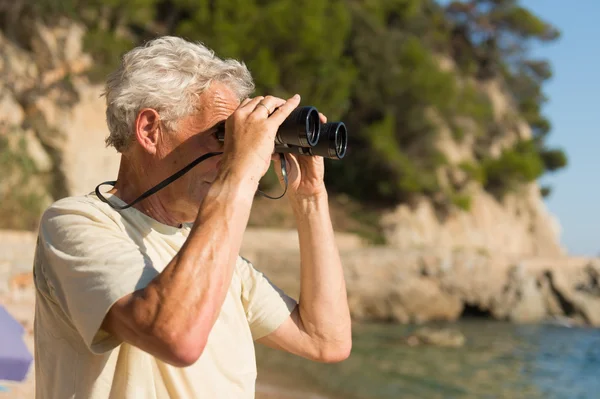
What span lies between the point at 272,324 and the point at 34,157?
14354mm

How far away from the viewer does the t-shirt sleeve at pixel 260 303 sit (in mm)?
1771

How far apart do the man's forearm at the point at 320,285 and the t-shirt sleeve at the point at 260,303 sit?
0.23 feet

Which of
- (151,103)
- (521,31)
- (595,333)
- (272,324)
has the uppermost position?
(521,31)

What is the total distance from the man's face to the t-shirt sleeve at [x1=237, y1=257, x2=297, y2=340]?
0.84ft

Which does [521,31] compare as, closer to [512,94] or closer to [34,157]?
[512,94]

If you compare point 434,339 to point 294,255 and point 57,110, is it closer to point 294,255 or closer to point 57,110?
point 294,255

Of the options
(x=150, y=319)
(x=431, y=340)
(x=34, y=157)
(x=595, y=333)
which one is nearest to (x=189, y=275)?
(x=150, y=319)

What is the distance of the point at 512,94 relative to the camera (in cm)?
3597

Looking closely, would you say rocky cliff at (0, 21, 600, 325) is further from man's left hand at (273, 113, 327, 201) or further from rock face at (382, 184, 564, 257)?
man's left hand at (273, 113, 327, 201)

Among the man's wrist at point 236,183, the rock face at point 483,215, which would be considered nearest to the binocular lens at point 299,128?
the man's wrist at point 236,183

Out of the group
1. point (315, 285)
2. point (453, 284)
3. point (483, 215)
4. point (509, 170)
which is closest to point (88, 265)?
point (315, 285)

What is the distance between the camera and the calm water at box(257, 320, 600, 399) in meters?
9.68

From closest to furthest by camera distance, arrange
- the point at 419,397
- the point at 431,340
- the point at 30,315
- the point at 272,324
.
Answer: the point at 272,324
the point at 30,315
the point at 419,397
the point at 431,340

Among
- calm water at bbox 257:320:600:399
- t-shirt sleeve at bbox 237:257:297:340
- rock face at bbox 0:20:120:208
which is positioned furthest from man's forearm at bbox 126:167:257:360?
rock face at bbox 0:20:120:208
